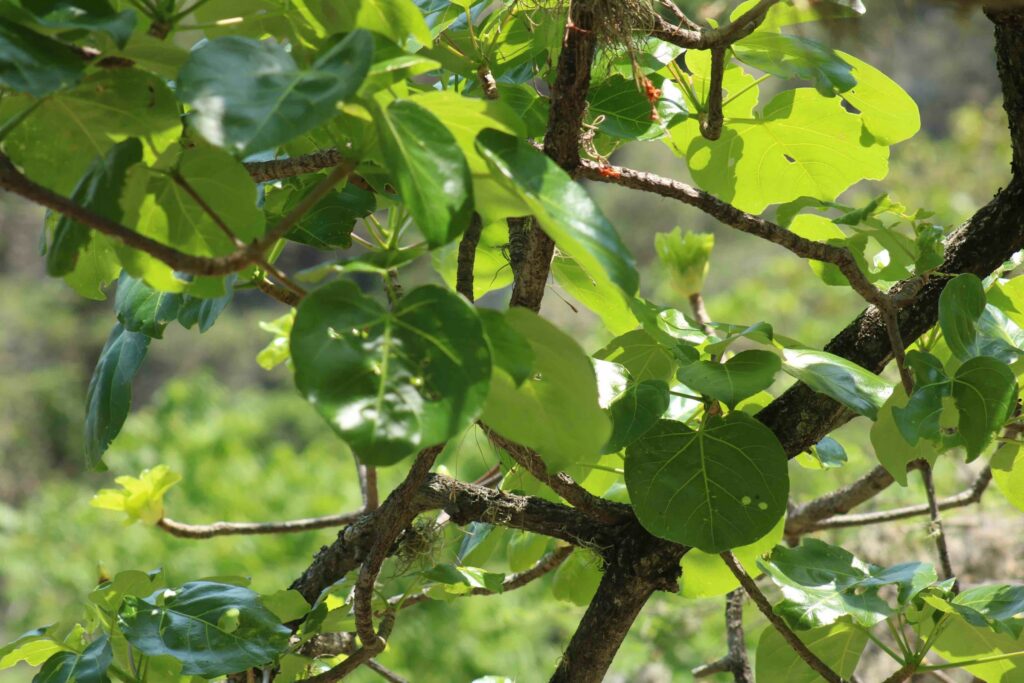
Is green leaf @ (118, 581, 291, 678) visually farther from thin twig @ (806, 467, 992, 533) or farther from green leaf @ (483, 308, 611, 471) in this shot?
thin twig @ (806, 467, 992, 533)

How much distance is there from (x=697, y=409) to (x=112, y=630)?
1.24ft

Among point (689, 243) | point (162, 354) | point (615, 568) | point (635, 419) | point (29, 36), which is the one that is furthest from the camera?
point (162, 354)

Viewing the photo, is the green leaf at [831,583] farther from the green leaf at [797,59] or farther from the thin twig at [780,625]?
the green leaf at [797,59]

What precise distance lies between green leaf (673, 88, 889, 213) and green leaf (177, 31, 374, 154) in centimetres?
37

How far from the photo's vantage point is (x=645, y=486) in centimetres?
53

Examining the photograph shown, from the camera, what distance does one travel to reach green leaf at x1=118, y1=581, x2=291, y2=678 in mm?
506

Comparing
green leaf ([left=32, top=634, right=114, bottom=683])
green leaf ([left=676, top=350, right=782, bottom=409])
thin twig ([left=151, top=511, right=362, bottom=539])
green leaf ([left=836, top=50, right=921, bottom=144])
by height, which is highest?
green leaf ([left=836, top=50, right=921, bottom=144])

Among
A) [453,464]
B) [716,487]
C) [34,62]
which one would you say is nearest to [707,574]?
[716,487]

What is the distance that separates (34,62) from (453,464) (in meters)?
3.32

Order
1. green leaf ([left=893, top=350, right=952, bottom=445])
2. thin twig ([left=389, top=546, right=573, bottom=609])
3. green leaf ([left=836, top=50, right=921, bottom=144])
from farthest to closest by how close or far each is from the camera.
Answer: thin twig ([left=389, top=546, right=573, bottom=609]), green leaf ([left=836, top=50, right=921, bottom=144]), green leaf ([left=893, top=350, right=952, bottom=445])

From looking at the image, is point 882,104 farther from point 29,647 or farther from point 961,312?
point 29,647

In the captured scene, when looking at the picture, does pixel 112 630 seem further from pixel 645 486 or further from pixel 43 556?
pixel 43 556

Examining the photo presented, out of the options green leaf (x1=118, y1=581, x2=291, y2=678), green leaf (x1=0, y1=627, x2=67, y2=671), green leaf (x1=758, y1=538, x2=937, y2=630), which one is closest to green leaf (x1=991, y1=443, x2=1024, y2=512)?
green leaf (x1=758, y1=538, x2=937, y2=630)

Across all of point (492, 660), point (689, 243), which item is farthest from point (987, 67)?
point (689, 243)
